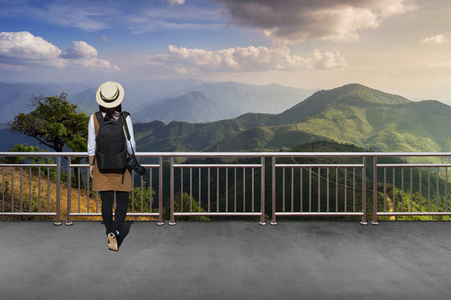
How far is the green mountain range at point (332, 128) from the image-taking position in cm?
11538

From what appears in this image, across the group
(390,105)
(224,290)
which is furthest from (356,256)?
(390,105)

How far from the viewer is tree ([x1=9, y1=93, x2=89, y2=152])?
32969 millimetres

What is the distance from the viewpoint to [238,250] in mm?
4250

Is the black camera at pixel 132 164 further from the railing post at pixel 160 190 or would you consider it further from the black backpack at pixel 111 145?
the railing post at pixel 160 190

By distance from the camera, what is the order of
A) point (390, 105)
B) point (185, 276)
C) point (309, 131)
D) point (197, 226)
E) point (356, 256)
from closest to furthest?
1. point (185, 276)
2. point (356, 256)
3. point (197, 226)
4. point (309, 131)
5. point (390, 105)

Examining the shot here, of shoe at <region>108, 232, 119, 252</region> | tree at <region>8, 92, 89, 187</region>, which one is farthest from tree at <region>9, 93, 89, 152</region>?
shoe at <region>108, 232, 119, 252</region>

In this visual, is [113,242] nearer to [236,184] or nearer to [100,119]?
[100,119]

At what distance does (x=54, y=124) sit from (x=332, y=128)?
349 ft

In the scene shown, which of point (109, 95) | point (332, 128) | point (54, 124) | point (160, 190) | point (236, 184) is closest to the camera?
point (109, 95)

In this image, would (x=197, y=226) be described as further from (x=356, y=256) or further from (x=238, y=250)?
(x=356, y=256)

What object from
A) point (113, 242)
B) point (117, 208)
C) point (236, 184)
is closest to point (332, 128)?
point (236, 184)

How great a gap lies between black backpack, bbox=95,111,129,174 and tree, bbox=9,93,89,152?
3042 cm

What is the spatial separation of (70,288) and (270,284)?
162 centimetres

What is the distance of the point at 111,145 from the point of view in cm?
409
